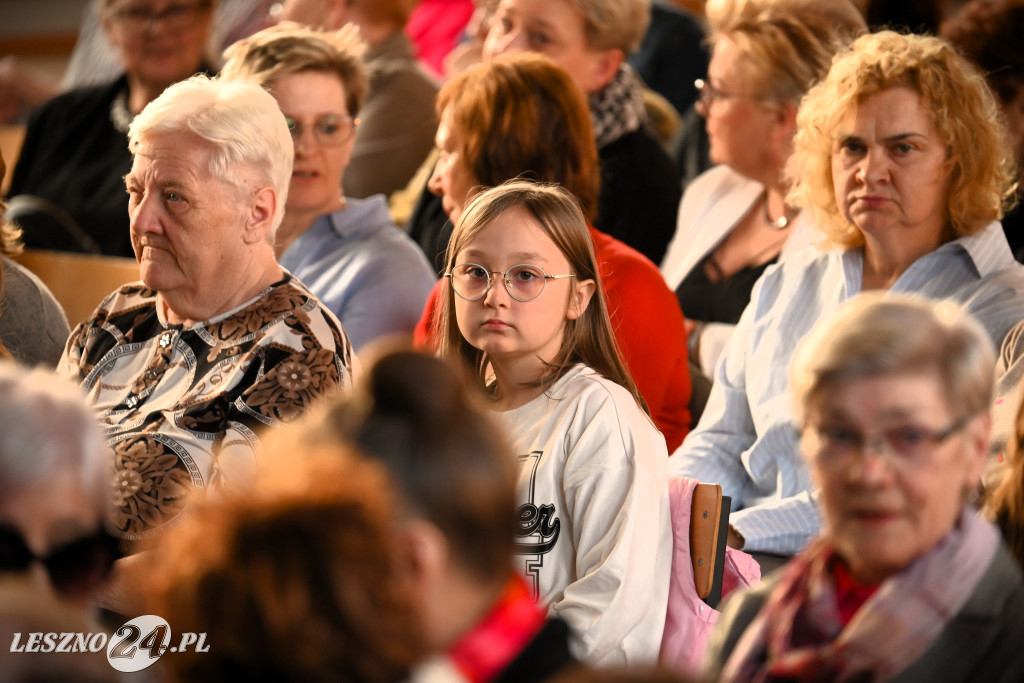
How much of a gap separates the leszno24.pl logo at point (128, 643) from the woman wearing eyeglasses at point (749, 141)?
1.67 meters

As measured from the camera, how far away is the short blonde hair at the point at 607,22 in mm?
3398

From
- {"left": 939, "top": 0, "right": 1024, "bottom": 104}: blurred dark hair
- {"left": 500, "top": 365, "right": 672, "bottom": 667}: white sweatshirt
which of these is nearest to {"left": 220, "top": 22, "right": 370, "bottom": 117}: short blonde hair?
{"left": 500, "top": 365, "right": 672, "bottom": 667}: white sweatshirt

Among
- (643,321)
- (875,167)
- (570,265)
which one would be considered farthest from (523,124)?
(875,167)

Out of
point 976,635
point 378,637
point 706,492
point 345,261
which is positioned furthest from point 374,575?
point 345,261

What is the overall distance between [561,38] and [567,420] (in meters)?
1.70

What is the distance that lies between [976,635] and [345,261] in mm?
2031

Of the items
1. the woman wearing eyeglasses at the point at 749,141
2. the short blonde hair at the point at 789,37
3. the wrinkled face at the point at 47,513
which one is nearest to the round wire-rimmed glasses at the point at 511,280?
the wrinkled face at the point at 47,513

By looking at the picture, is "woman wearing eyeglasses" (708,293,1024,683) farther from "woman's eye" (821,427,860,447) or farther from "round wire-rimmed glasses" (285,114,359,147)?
"round wire-rimmed glasses" (285,114,359,147)

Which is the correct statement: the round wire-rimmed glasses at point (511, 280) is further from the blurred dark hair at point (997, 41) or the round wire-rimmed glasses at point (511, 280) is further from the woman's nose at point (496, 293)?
the blurred dark hair at point (997, 41)

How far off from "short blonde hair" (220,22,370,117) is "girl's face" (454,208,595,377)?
3.66 feet

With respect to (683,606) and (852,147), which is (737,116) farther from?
(683,606)

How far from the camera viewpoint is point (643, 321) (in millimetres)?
2553

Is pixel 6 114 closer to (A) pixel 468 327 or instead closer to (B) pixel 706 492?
(A) pixel 468 327

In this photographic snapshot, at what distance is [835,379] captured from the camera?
125 centimetres
